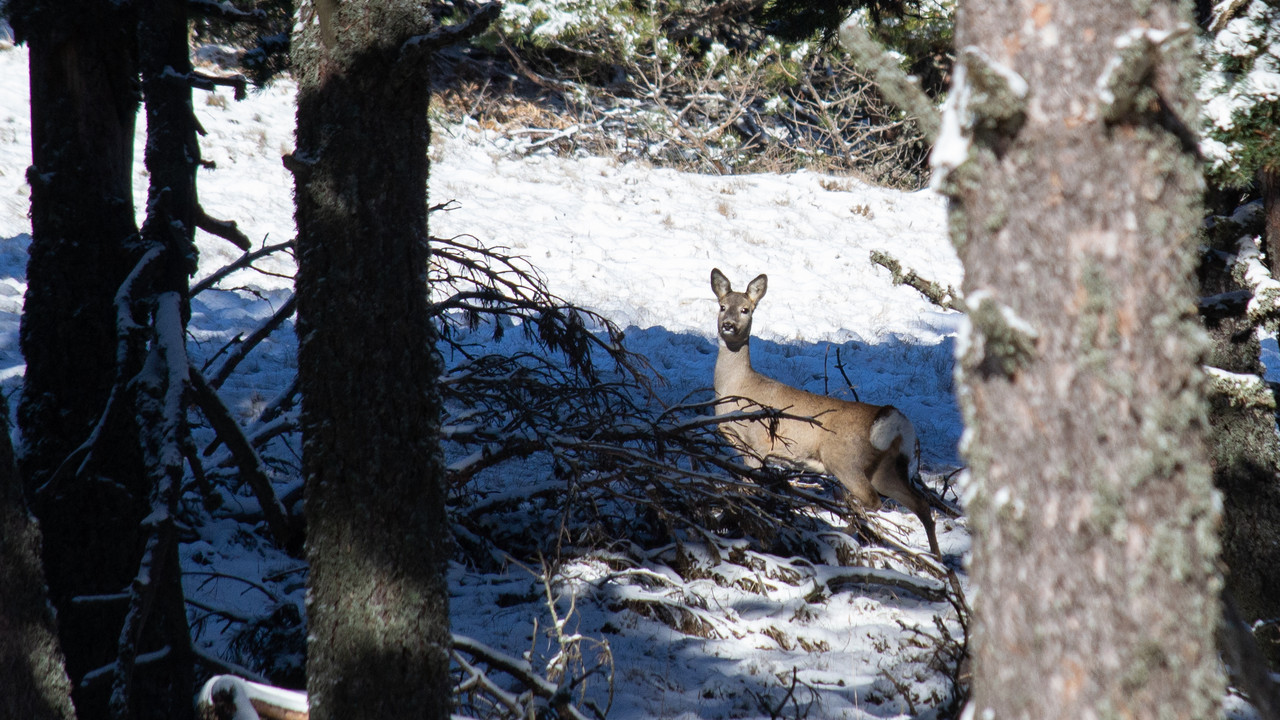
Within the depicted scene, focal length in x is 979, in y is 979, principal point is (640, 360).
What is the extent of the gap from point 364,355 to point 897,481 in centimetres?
512

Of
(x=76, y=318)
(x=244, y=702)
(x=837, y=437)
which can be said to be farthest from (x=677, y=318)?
(x=244, y=702)

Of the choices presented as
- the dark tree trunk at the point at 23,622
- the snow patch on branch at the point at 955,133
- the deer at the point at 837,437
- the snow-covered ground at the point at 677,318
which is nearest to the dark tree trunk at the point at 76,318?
the snow-covered ground at the point at 677,318

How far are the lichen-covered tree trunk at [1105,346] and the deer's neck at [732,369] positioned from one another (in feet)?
22.5

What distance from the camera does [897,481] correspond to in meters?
7.06

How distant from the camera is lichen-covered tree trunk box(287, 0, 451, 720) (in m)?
2.76

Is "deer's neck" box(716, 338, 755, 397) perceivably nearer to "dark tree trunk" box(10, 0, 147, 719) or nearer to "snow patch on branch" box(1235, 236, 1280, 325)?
"snow patch on branch" box(1235, 236, 1280, 325)

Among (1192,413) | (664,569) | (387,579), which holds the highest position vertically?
(1192,413)

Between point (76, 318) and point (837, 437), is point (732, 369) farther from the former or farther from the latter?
point (76, 318)

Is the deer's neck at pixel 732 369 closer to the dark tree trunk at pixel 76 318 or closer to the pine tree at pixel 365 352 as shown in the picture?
the dark tree trunk at pixel 76 318

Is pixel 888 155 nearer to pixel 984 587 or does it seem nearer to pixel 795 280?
pixel 795 280

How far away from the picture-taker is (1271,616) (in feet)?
14.0

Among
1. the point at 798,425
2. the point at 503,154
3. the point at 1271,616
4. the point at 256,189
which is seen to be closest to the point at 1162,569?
the point at 1271,616

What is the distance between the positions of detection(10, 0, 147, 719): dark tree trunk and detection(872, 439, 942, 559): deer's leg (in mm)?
4989

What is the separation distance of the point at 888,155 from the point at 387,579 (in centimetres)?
1739
